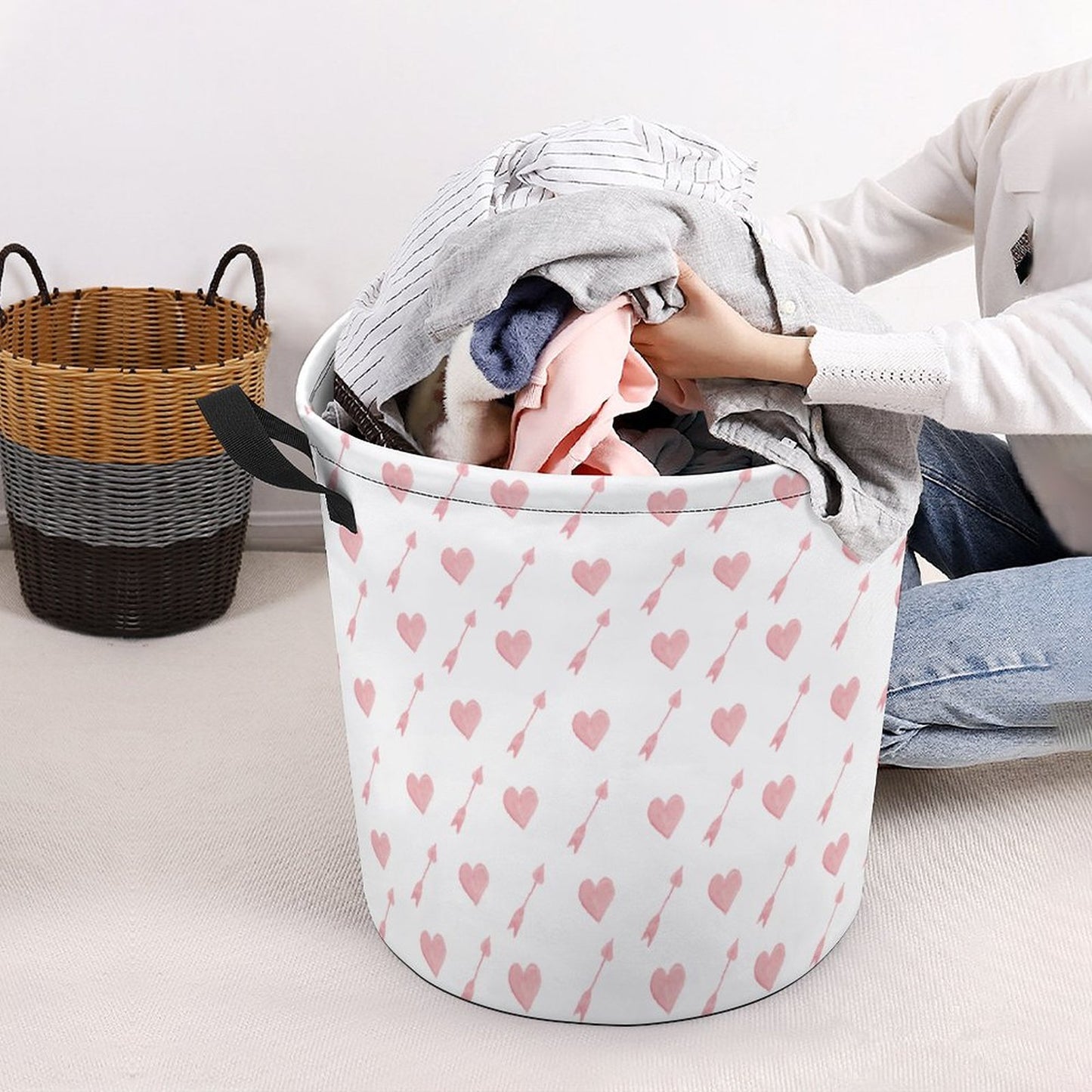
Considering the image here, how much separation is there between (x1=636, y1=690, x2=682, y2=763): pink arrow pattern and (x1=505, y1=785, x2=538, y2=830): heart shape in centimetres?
9

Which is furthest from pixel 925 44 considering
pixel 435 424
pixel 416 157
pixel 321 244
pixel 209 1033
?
pixel 209 1033

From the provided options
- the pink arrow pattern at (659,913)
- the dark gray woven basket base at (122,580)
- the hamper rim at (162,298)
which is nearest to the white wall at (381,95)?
the hamper rim at (162,298)

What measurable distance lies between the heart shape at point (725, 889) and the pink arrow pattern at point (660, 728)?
0.12m

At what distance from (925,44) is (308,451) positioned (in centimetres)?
116

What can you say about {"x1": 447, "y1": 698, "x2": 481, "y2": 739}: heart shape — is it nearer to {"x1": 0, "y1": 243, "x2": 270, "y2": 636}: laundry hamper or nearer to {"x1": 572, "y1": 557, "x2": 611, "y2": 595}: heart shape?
{"x1": 572, "y1": 557, "x2": 611, "y2": 595}: heart shape

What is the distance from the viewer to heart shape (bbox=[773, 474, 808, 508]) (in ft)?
3.15

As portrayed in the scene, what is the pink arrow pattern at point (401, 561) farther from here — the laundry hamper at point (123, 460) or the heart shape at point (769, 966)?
the laundry hamper at point (123, 460)

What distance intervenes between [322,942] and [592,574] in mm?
462

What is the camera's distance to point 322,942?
1.21 m

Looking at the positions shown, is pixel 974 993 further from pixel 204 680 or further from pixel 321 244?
pixel 321 244

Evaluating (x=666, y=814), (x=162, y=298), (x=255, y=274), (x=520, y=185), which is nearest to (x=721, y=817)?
(x=666, y=814)

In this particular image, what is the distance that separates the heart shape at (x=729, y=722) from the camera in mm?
1007

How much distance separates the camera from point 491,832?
1.04 m

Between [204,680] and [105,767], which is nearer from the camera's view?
[105,767]
